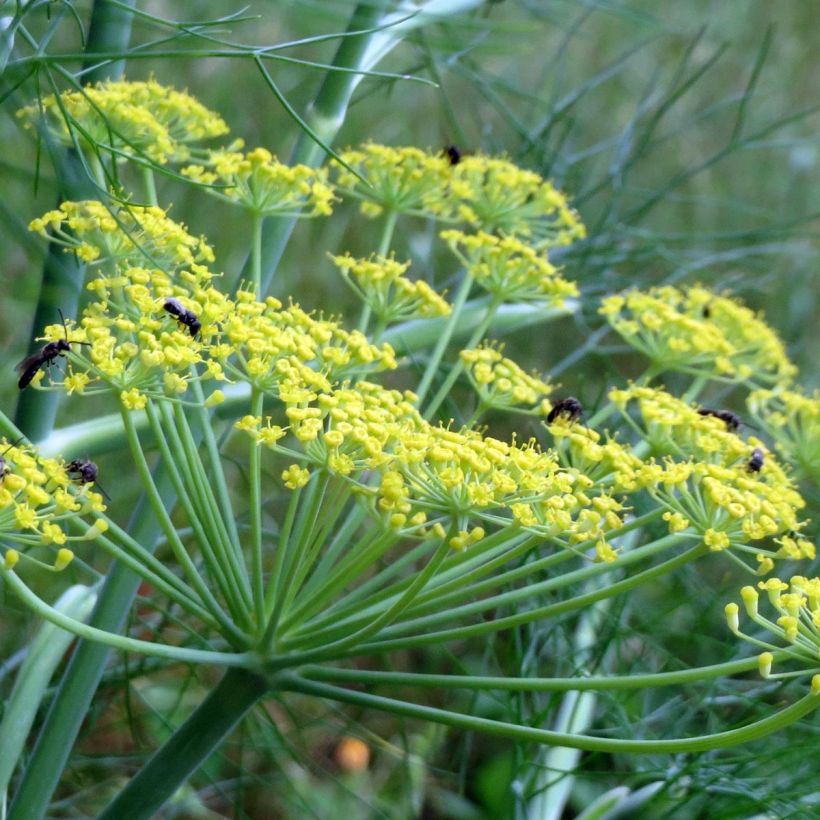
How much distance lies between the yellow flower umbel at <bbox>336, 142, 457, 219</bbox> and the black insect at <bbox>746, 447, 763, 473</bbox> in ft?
1.38

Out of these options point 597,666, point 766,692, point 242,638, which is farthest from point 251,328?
→ point 766,692

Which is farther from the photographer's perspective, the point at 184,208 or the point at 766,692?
the point at 184,208

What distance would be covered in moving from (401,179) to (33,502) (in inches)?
23.3

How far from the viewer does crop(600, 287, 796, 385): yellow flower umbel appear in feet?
3.98

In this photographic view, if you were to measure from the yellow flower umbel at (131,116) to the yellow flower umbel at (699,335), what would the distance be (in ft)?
1.52

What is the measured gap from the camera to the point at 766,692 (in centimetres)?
140

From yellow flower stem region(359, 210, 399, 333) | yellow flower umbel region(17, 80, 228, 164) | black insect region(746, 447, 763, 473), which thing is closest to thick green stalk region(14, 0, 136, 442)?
yellow flower umbel region(17, 80, 228, 164)

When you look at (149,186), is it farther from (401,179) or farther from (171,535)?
(171,535)

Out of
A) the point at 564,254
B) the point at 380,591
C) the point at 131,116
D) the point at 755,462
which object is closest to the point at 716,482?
the point at 755,462

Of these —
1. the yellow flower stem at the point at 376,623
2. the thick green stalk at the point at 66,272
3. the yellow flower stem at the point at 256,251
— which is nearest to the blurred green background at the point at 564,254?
the thick green stalk at the point at 66,272

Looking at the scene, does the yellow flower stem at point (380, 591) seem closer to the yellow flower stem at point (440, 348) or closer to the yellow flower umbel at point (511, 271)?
the yellow flower stem at point (440, 348)

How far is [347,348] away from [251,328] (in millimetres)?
78

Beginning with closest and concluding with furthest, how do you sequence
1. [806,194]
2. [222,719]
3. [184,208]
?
1. [222,719]
2. [184,208]
3. [806,194]

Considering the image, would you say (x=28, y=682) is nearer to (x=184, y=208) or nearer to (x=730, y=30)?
(x=184, y=208)
